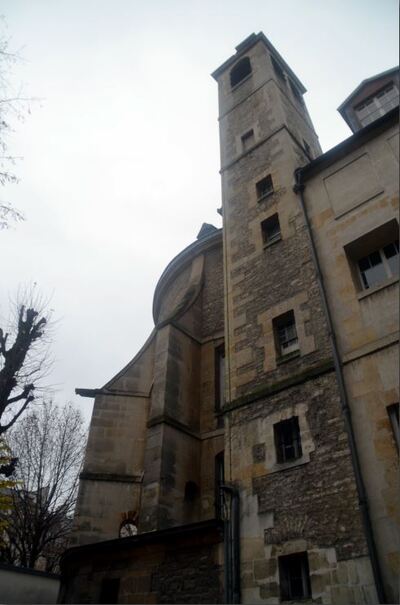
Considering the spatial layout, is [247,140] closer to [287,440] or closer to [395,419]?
[287,440]

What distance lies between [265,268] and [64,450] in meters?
14.2

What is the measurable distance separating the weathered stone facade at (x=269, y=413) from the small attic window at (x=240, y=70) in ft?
12.1

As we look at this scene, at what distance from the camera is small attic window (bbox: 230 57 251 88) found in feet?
66.1

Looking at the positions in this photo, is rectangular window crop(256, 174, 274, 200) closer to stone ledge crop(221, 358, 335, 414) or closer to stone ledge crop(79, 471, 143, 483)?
stone ledge crop(221, 358, 335, 414)

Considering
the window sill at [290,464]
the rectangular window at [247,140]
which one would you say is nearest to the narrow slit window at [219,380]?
the window sill at [290,464]

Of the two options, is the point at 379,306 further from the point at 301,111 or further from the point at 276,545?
the point at 301,111

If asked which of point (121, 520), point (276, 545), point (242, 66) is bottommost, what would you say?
point (276, 545)

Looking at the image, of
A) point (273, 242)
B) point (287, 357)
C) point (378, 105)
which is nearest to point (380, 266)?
point (287, 357)

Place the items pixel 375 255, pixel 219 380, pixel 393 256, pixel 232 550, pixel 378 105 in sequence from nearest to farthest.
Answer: pixel 232 550, pixel 393 256, pixel 375 255, pixel 378 105, pixel 219 380

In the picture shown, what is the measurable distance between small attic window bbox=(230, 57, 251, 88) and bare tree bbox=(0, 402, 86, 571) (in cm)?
1693

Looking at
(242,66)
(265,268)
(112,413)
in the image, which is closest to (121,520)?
(112,413)

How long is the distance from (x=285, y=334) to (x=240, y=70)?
47.6 ft

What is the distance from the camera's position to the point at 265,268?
40.2 feet

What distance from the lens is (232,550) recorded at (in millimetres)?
8750
